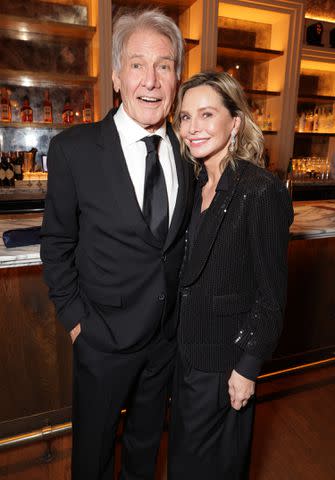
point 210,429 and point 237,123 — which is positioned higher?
point 237,123

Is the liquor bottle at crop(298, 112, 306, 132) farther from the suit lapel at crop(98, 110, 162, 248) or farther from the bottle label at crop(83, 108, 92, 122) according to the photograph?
the suit lapel at crop(98, 110, 162, 248)

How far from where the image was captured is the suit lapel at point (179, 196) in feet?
3.57

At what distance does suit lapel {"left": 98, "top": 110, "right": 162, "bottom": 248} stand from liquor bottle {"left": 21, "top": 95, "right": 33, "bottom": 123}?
124 inches

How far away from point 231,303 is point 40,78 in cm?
322

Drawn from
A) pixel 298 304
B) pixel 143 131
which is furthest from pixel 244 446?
pixel 298 304

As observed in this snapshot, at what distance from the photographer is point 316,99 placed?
15.7 ft

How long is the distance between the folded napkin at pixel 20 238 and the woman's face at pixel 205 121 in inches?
25.3

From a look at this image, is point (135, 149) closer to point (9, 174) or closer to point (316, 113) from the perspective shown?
point (9, 174)

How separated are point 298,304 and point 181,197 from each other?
4.47 ft

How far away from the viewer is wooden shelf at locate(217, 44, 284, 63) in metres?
4.05

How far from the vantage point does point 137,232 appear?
3.43 feet

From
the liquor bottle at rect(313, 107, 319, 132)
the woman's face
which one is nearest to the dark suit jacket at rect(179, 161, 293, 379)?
the woman's face

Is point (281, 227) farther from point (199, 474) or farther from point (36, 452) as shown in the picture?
point (36, 452)

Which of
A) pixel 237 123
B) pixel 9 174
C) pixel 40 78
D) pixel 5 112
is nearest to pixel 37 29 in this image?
pixel 40 78
